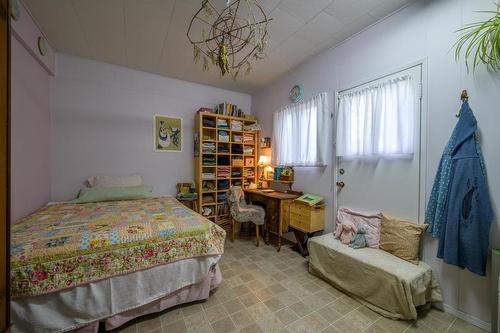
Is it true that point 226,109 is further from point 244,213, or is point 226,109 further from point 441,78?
point 441,78

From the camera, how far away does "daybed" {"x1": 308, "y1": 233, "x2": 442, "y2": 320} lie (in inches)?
60.9

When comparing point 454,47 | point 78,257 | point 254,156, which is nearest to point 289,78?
point 254,156

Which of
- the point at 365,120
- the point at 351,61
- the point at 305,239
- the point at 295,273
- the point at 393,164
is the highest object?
the point at 351,61

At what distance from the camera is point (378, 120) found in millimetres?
2139

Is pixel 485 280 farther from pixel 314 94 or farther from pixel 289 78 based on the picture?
pixel 289 78

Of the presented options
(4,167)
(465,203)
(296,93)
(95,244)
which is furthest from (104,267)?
(296,93)

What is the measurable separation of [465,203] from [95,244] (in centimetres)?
277

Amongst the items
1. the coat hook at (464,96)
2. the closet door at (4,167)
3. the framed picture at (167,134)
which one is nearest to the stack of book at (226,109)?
the framed picture at (167,134)

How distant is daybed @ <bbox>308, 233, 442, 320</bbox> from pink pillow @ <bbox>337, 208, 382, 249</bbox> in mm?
100

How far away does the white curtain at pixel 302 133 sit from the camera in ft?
9.05

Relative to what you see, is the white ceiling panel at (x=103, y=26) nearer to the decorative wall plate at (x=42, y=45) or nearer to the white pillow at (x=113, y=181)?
the decorative wall plate at (x=42, y=45)

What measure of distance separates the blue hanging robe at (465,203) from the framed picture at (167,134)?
3.66 meters

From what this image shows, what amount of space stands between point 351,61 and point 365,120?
0.79 m

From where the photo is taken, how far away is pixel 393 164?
6.76 feet
